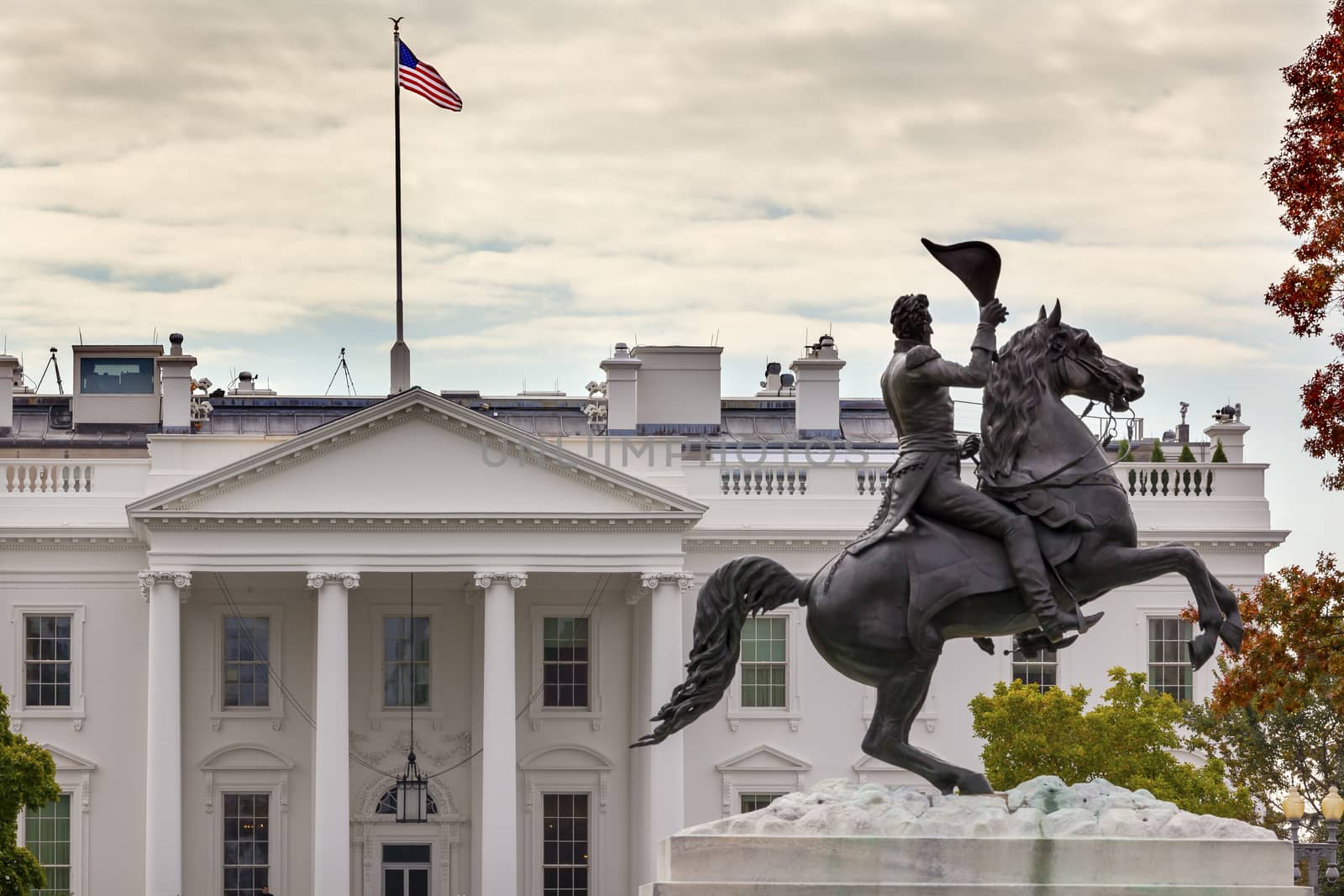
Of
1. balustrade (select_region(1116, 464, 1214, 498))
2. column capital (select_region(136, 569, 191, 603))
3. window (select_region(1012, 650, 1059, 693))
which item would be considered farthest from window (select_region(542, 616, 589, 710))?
balustrade (select_region(1116, 464, 1214, 498))

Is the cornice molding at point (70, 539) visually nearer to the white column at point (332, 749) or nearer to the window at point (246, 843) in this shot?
the white column at point (332, 749)

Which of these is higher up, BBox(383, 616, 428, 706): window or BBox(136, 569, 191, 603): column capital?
BBox(136, 569, 191, 603): column capital

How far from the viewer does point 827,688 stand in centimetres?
4819

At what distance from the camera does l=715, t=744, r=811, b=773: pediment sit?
48.2 m

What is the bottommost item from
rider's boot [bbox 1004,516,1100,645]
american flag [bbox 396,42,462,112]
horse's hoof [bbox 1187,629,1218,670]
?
horse's hoof [bbox 1187,629,1218,670]

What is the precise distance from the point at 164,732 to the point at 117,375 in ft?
44.0

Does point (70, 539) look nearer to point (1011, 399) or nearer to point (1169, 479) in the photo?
point (1169, 479)

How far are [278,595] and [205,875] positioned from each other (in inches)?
211

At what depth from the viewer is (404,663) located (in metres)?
49.0

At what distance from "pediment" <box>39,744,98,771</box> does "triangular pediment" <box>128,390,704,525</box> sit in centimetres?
515

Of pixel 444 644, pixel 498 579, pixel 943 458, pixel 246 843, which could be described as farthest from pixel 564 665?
pixel 943 458

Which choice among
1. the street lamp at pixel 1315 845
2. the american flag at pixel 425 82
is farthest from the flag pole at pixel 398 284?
the street lamp at pixel 1315 845

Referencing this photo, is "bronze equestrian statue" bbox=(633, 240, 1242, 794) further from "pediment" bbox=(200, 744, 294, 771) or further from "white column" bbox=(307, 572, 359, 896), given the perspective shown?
"pediment" bbox=(200, 744, 294, 771)

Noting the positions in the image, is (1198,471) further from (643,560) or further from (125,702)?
(125,702)
